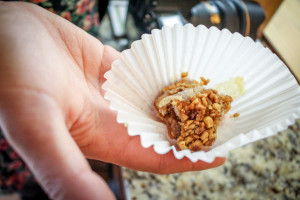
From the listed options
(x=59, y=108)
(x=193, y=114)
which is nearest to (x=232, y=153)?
(x=193, y=114)

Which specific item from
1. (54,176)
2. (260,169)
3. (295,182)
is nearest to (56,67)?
(54,176)

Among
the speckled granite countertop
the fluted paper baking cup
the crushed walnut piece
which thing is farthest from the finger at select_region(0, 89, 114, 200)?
the speckled granite countertop

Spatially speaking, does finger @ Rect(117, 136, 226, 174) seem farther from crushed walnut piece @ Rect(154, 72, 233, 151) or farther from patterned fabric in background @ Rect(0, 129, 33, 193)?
patterned fabric in background @ Rect(0, 129, 33, 193)

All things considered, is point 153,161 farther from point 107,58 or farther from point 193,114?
point 107,58

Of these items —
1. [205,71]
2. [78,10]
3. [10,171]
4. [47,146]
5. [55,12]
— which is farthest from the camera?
[10,171]

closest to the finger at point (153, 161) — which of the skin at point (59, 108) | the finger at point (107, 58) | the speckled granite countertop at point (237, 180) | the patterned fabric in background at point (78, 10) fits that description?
the skin at point (59, 108)

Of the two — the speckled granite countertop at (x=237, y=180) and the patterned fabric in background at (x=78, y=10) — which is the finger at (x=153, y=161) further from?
the patterned fabric in background at (x=78, y=10)
